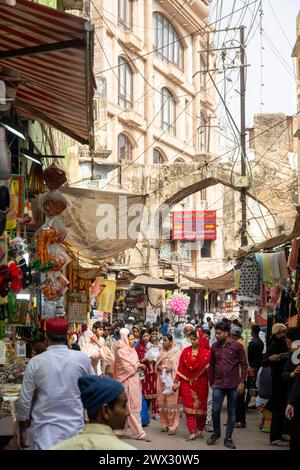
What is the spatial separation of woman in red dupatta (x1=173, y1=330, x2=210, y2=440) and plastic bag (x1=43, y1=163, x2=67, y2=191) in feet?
11.1

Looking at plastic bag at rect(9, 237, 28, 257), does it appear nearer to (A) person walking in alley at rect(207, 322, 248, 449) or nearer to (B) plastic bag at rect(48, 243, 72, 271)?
(B) plastic bag at rect(48, 243, 72, 271)

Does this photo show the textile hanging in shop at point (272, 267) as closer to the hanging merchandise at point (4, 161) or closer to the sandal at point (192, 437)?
the sandal at point (192, 437)

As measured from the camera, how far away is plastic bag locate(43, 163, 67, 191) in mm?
7762

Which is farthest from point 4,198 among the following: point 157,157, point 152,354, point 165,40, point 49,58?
point 165,40

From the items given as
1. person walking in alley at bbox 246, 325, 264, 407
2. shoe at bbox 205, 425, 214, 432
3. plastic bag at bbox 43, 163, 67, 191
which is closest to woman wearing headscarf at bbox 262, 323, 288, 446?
shoe at bbox 205, 425, 214, 432

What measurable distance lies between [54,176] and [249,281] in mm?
5459

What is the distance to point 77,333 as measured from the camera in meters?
14.1

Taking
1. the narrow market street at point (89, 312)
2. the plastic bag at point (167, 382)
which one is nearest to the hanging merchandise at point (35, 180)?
the narrow market street at point (89, 312)

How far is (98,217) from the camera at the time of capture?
9.20 m

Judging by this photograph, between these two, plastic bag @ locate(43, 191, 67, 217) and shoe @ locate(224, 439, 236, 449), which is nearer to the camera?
plastic bag @ locate(43, 191, 67, 217)

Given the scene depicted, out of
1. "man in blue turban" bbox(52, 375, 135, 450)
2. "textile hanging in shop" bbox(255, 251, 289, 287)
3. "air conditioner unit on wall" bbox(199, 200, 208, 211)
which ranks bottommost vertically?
"man in blue turban" bbox(52, 375, 135, 450)
